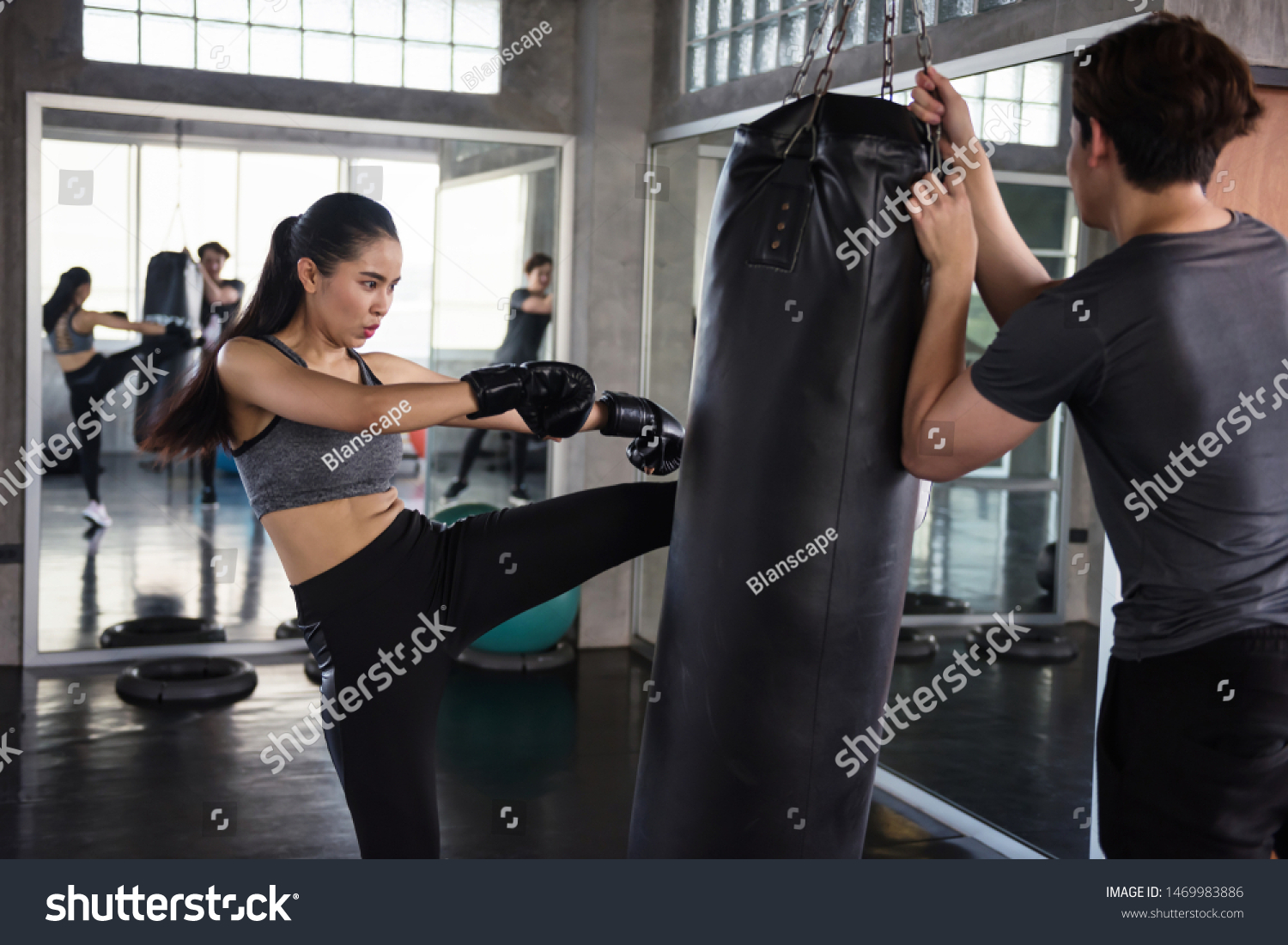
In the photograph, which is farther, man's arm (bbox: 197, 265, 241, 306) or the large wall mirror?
man's arm (bbox: 197, 265, 241, 306)

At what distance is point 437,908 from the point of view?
6.16ft

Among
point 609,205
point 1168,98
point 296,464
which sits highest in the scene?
point 609,205

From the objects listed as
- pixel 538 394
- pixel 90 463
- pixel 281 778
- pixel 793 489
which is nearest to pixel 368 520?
pixel 538 394

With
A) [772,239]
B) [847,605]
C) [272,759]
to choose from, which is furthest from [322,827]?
[772,239]

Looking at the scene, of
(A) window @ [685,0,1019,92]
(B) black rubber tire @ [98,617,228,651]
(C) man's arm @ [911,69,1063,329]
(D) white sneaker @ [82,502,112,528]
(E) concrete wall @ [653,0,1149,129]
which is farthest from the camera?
(D) white sneaker @ [82,502,112,528]

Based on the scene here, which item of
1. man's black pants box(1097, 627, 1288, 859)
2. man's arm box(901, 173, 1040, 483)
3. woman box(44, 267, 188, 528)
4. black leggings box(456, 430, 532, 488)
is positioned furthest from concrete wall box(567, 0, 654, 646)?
man's black pants box(1097, 627, 1288, 859)

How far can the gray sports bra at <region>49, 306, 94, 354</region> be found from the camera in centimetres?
494

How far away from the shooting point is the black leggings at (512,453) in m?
5.55

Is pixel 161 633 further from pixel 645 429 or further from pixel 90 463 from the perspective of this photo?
pixel 645 429

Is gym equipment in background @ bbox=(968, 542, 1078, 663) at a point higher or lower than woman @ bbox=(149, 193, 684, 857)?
lower

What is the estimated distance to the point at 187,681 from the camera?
4.62 m

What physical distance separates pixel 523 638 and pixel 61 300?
2360 mm

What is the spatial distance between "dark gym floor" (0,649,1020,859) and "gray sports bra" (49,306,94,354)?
133 cm

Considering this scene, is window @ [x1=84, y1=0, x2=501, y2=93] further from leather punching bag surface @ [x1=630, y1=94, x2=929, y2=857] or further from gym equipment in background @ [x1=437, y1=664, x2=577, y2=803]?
leather punching bag surface @ [x1=630, y1=94, x2=929, y2=857]
